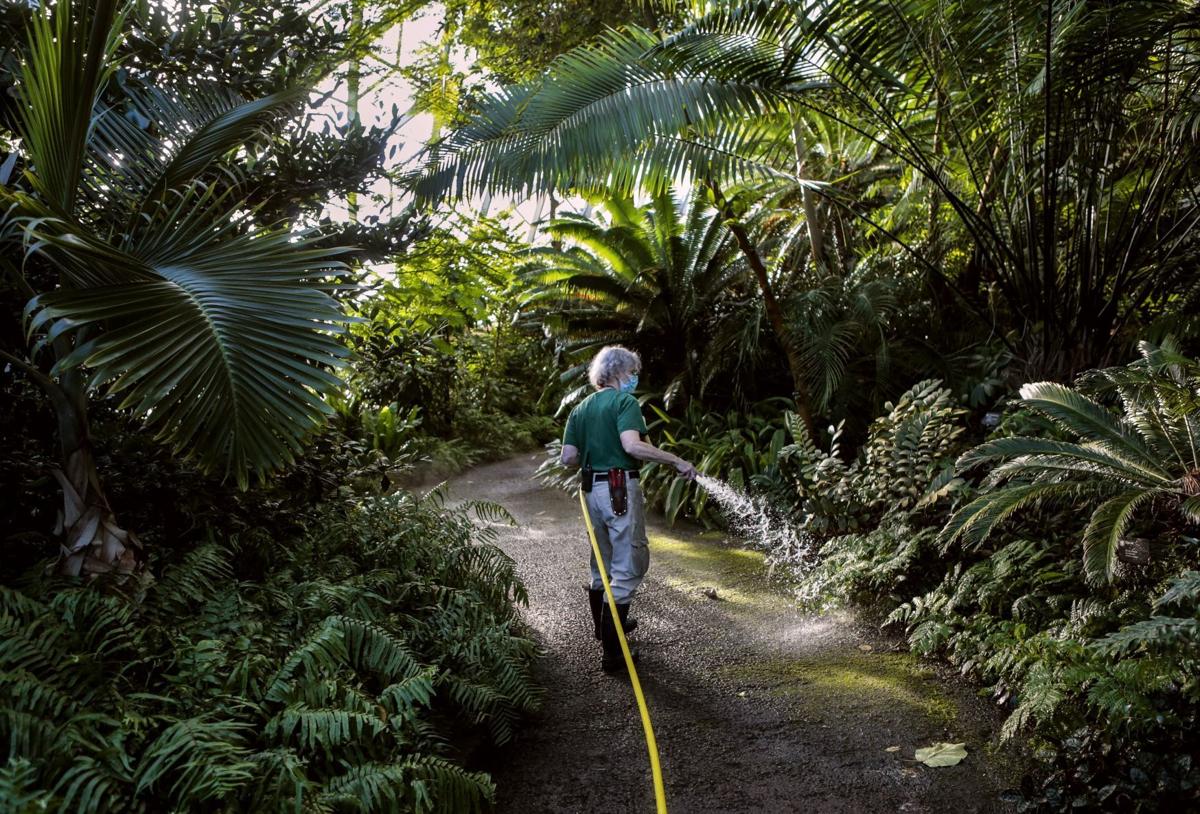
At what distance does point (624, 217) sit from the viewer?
1009 cm

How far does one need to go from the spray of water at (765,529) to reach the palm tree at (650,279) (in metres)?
1.96

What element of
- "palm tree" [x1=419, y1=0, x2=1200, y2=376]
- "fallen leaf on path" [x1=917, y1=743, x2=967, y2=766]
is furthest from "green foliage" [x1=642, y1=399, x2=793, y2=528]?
"fallen leaf on path" [x1=917, y1=743, x2=967, y2=766]

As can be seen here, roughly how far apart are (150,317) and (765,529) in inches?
209

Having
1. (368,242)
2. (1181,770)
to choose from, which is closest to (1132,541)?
(1181,770)

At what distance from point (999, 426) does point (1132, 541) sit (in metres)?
1.86

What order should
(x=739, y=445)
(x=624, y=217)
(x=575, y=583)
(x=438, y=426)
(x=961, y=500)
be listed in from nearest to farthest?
1. (x=961, y=500)
2. (x=575, y=583)
3. (x=739, y=445)
4. (x=624, y=217)
5. (x=438, y=426)

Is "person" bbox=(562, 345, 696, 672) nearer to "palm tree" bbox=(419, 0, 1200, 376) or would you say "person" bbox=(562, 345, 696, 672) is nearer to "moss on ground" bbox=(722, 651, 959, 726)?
"moss on ground" bbox=(722, 651, 959, 726)

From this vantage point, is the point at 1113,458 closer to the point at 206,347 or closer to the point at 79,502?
the point at 206,347

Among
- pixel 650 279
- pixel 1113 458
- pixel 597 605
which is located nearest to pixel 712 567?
pixel 597 605

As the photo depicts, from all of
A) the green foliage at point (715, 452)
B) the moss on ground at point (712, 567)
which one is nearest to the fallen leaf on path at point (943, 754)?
the moss on ground at point (712, 567)

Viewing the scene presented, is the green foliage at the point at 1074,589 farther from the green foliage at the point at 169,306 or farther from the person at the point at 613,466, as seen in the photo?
the green foliage at the point at 169,306

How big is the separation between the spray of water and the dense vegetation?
2.8 inches

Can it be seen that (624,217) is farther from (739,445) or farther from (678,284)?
(739,445)

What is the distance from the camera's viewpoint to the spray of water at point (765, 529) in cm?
613
